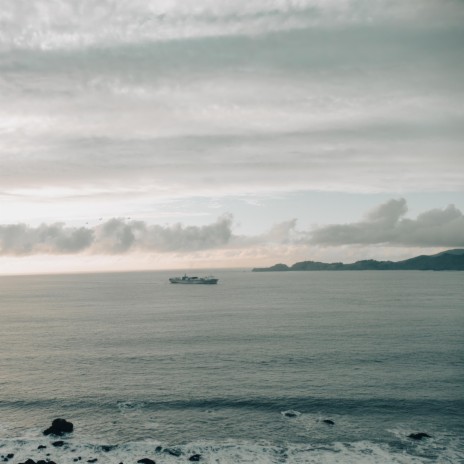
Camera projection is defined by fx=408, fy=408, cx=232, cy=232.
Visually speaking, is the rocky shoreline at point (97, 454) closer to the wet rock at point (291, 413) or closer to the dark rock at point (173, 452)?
the dark rock at point (173, 452)

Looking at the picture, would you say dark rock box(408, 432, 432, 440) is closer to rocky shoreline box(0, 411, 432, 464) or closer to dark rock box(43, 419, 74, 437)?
rocky shoreline box(0, 411, 432, 464)

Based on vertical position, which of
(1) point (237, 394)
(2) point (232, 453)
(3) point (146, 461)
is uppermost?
(1) point (237, 394)

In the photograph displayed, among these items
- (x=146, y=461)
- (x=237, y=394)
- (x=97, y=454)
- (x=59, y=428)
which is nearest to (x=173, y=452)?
(x=146, y=461)

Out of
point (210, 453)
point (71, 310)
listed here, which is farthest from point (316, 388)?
point (71, 310)

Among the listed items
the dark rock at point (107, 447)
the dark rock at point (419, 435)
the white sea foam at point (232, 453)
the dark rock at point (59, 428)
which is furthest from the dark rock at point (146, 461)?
the dark rock at point (419, 435)

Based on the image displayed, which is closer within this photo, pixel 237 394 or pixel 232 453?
pixel 232 453

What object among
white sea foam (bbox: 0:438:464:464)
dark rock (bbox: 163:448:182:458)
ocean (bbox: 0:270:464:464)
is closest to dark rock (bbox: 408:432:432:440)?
ocean (bbox: 0:270:464:464)

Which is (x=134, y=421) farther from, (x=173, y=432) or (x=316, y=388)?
(x=316, y=388)

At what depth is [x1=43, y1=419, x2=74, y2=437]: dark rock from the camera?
150ft

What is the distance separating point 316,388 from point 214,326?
186 feet

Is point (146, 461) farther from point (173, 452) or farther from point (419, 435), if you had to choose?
point (419, 435)

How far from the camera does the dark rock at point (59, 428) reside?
150 feet

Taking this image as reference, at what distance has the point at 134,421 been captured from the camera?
4897cm

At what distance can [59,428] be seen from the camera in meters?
46.3
